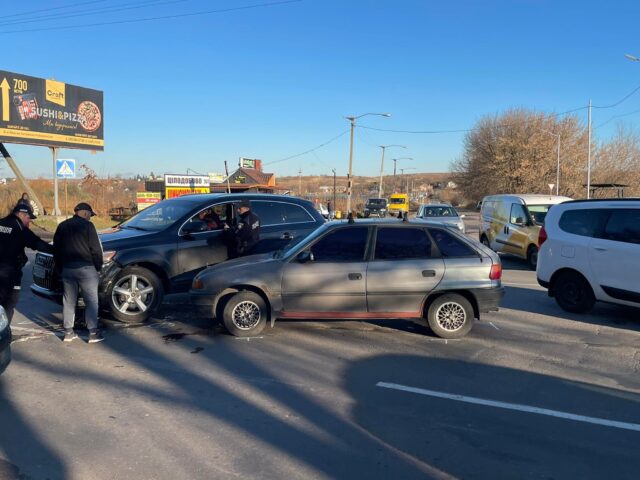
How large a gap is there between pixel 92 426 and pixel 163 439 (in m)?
0.65

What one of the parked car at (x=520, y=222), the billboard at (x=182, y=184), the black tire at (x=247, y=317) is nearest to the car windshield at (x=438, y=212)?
the parked car at (x=520, y=222)

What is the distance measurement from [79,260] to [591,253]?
707cm

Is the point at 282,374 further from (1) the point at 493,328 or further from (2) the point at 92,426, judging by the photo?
(1) the point at 493,328

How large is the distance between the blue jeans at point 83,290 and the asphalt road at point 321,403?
32 cm

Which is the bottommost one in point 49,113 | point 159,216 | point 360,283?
point 360,283

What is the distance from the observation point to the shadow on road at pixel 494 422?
3.59 m

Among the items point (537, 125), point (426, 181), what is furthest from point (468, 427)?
point (426, 181)

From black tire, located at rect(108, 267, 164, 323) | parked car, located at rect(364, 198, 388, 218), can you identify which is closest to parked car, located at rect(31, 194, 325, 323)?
black tire, located at rect(108, 267, 164, 323)

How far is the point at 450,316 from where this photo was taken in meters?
6.72

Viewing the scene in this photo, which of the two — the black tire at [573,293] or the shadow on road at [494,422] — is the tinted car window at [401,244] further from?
the black tire at [573,293]

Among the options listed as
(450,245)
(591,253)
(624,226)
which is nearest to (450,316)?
(450,245)

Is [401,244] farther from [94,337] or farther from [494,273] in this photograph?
[94,337]

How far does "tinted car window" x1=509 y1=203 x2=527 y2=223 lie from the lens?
14336 millimetres

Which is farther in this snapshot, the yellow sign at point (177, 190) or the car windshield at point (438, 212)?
the yellow sign at point (177, 190)
